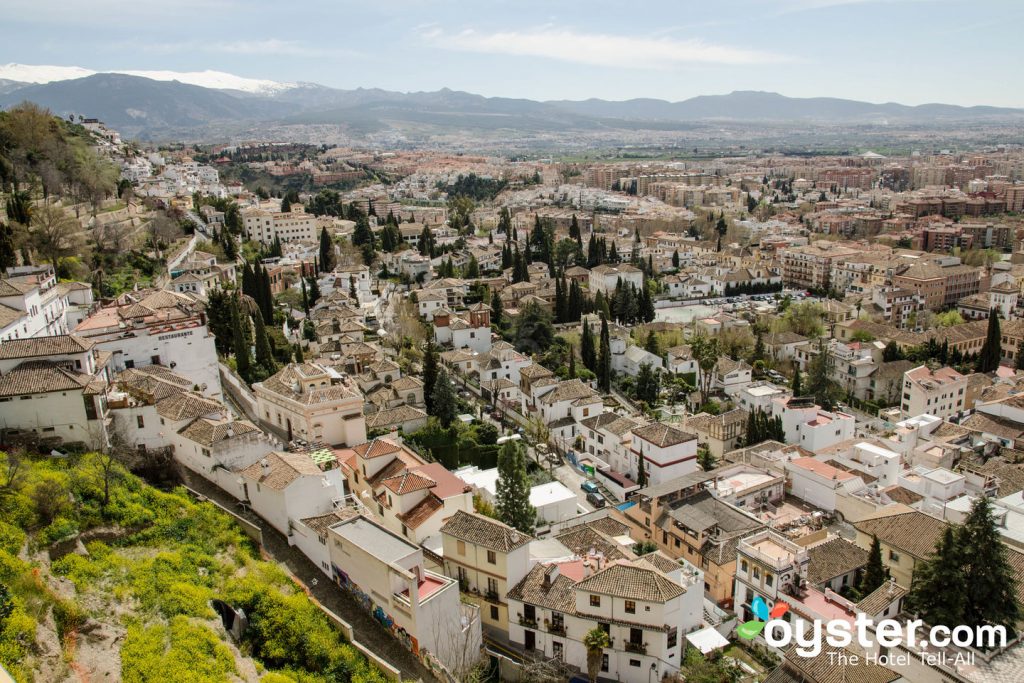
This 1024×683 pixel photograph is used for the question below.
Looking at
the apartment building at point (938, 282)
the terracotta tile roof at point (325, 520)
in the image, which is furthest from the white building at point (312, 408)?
the apartment building at point (938, 282)

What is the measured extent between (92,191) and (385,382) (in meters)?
18.1

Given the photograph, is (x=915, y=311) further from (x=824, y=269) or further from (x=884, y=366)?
(x=884, y=366)

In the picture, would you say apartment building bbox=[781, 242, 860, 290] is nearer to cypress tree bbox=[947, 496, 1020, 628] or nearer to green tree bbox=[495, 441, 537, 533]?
cypress tree bbox=[947, 496, 1020, 628]

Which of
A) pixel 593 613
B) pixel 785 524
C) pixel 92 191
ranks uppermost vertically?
pixel 92 191

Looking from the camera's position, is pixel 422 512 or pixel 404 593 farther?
pixel 422 512

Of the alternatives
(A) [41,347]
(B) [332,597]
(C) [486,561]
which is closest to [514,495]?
(C) [486,561]

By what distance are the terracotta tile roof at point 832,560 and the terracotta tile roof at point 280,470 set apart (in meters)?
11.6

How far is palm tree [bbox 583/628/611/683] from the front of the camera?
43.6 feet

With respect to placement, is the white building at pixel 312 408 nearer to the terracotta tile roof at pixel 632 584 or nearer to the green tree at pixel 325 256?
the terracotta tile roof at pixel 632 584

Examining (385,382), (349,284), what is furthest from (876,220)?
(385,382)

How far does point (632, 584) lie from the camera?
542 inches

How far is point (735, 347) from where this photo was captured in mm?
37938

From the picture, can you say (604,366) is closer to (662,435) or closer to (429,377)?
(429,377)

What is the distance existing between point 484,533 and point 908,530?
10981 millimetres
